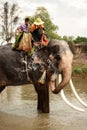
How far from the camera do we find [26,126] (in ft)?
29.3

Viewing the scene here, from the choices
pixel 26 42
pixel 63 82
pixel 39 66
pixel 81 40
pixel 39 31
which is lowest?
pixel 81 40

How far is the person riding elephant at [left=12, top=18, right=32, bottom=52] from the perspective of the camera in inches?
400

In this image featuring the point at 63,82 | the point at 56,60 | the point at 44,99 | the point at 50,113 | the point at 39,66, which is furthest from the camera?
the point at 44,99

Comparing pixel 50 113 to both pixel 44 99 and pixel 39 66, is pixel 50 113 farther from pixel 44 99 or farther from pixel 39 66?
pixel 39 66

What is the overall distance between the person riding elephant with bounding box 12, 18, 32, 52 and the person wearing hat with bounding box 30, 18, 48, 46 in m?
0.14

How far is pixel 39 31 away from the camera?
401 inches

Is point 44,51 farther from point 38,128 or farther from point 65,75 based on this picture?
point 38,128

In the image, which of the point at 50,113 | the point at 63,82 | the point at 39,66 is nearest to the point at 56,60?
the point at 39,66

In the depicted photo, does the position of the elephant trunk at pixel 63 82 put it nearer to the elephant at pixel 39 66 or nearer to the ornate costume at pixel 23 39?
the elephant at pixel 39 66

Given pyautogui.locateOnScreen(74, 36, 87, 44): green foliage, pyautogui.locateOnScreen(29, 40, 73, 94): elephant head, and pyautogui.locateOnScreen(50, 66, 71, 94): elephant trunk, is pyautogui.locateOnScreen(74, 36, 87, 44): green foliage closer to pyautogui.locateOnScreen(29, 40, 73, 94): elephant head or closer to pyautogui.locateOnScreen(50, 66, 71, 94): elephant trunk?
pyautogui.locateOnScreen(29, 40, 73, 94): elephant head

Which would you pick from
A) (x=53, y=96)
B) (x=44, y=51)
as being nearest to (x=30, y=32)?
(x=44, y=51)

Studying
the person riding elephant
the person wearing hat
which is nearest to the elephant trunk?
the person wearing hat

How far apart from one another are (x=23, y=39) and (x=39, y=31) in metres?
0.40

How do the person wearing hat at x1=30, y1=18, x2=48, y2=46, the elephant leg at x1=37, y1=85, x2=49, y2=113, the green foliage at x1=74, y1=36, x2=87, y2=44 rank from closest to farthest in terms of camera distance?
the person wearing hat at x1=30, y1=18, x2=48, y2=46 → the elephant leg at x1=37, y1=85, x2=49, y2=113 → the green foliage at x1=74, y1=36, x2=87, y2=44
